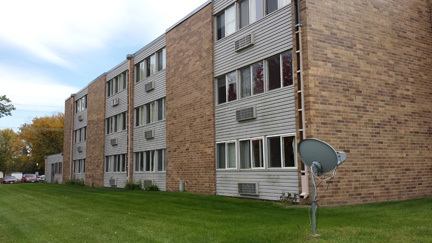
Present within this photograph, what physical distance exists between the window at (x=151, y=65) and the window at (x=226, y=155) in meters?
8.26

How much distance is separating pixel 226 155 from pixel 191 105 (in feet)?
11.4

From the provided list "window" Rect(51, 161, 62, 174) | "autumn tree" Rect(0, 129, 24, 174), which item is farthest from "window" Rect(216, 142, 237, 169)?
"autumn tree" Rect(0, 129, 24, 174)

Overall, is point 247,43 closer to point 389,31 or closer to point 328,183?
point 389,31

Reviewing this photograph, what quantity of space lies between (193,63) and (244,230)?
11766 millimetres

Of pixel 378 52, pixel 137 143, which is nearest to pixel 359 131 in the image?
pixel 378 52

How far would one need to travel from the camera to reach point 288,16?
42.8 feet

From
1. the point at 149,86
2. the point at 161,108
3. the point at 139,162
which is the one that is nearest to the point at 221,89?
the point at 161,108

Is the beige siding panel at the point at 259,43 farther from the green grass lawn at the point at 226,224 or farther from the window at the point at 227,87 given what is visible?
the green grass lawn at the point at 226,224

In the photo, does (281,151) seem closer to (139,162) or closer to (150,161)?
(150,161)

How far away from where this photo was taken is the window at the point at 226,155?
51.3ft

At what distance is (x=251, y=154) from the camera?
14.6 meters

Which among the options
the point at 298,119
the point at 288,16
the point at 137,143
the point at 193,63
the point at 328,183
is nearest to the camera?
the point at 328,183

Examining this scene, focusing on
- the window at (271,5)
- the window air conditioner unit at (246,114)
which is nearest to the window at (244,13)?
the window at (271,5)

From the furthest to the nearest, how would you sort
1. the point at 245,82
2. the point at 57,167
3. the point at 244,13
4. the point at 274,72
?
the point at 57,167
the point at 244,13
the point at 245,82
the point at 274,72
